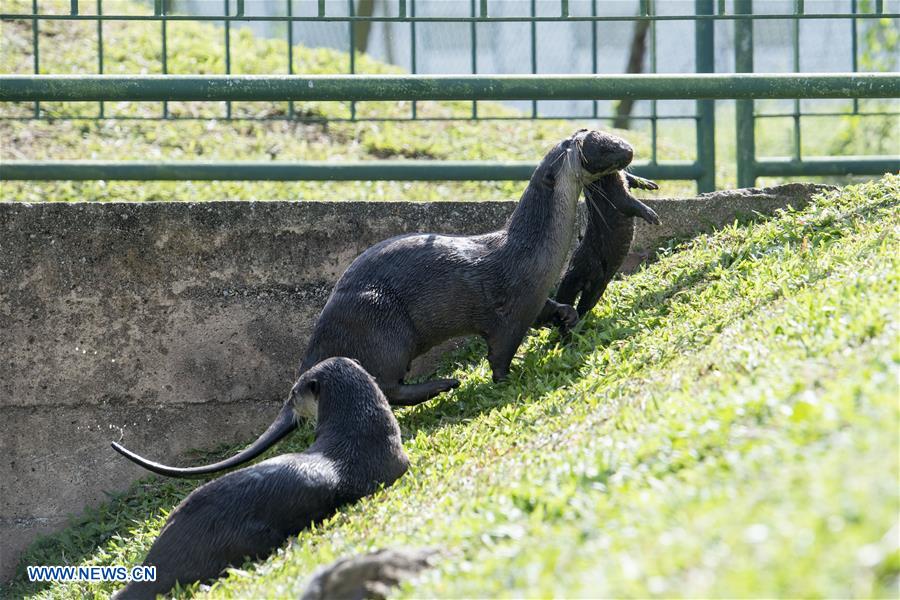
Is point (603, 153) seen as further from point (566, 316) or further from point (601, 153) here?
point (566, 316)

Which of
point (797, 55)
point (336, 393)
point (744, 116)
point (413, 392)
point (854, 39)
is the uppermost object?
point (854, 39)

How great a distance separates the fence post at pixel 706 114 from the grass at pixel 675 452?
1.20 m

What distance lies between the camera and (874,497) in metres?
2.39

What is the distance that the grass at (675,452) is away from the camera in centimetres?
241

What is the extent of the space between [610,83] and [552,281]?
1.22 meters

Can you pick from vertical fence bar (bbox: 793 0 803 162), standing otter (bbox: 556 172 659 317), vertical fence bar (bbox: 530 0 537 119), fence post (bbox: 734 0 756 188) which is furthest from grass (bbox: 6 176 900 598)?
vertical fence bar (bbox: 530 0 537 119)

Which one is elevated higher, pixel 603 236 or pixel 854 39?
pixel 854 39

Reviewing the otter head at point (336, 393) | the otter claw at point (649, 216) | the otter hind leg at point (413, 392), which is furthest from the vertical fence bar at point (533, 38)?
the otter head at point (336, 393)

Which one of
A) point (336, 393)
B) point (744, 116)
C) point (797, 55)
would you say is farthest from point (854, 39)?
point (336, 393)

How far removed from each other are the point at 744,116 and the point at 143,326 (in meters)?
4.05

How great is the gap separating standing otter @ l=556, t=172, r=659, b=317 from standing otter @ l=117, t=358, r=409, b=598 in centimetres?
155

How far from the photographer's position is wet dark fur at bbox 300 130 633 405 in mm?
5391

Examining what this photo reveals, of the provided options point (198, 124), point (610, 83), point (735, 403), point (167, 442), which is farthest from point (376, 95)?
point (198, 124)

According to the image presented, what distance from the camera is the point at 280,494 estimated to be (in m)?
4.48
